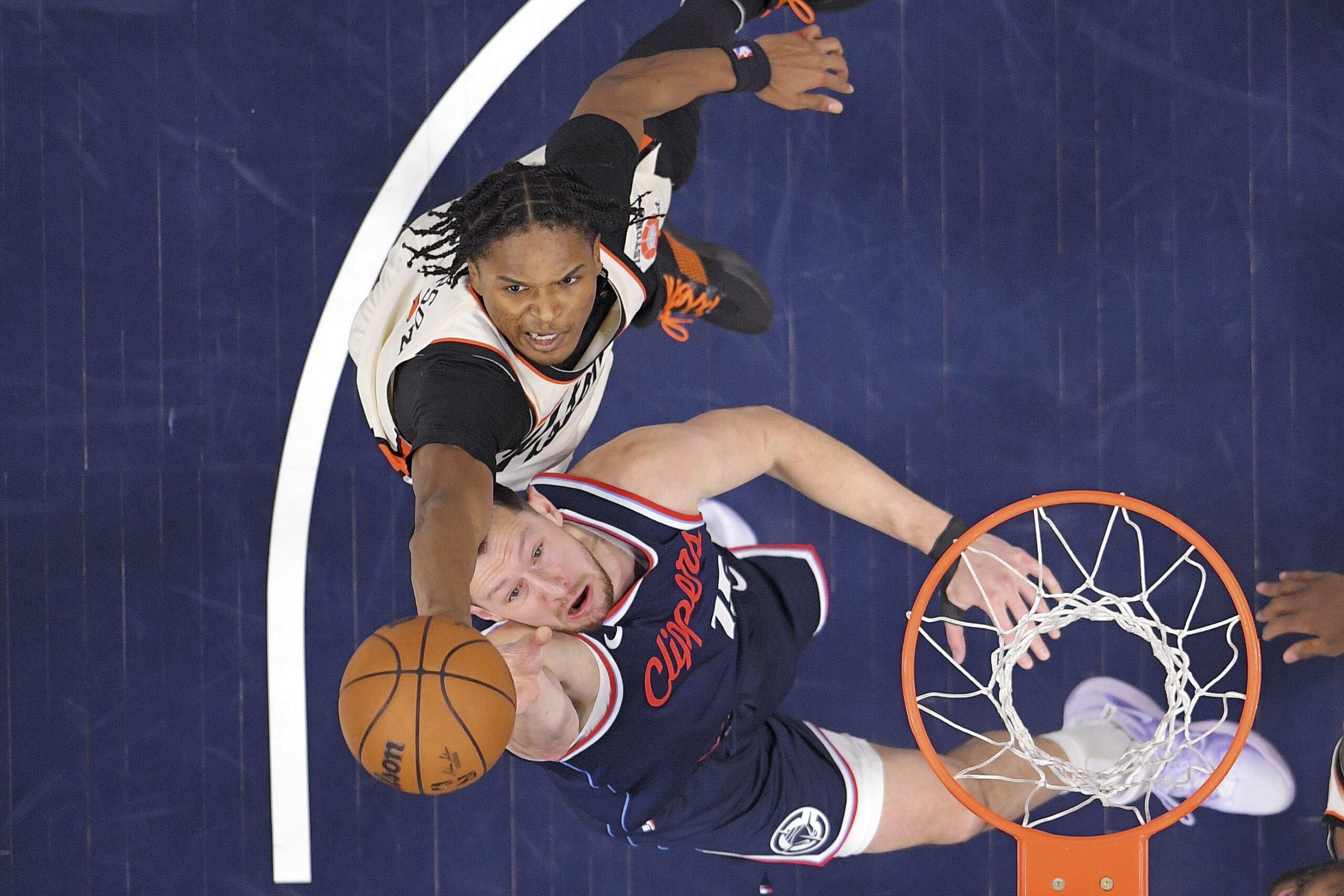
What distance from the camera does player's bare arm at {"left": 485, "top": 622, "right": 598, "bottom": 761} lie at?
2.31m

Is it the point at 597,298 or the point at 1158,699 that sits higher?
the point at 597,298

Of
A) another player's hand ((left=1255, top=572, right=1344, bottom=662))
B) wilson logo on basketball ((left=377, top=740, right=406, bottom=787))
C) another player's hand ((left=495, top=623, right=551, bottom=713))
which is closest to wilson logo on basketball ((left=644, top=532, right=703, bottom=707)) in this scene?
another player's hand ((left=495, top=623, right=551, bottom=713))

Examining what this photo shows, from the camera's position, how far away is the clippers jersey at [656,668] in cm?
281

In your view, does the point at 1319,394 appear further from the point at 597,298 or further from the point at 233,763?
the point at 233,763

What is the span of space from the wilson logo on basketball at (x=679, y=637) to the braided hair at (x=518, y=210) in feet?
3.21

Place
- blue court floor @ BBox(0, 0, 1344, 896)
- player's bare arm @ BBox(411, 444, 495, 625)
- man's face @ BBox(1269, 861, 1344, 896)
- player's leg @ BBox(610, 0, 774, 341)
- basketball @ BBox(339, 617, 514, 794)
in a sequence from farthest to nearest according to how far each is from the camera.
→ blue court floor @ BBox(0, 0, 1344, 896) < player's leg @ BBox(610, 0, 774, 341) < man's face @ BBox(1269, 861, 1344, 896) < player's bare arm @ BBox(411, 444, 495, 625) < basketball @ BBox(339, 617, 514, 794)

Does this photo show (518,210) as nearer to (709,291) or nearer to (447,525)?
(447,525)

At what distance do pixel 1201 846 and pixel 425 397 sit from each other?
3268mm

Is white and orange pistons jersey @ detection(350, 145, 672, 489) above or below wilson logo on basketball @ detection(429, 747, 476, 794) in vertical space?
above

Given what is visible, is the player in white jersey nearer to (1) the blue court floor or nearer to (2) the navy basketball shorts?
(1) the blue court floor

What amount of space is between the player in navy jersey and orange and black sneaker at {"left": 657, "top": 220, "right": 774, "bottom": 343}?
1.79 ft

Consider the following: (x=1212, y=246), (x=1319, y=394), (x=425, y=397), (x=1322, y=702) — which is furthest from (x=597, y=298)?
(x=1322, y=702)

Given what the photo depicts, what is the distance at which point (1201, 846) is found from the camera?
3682 millimetres

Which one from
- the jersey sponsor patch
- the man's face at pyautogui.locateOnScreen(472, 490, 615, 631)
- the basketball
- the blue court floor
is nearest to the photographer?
the basketball
